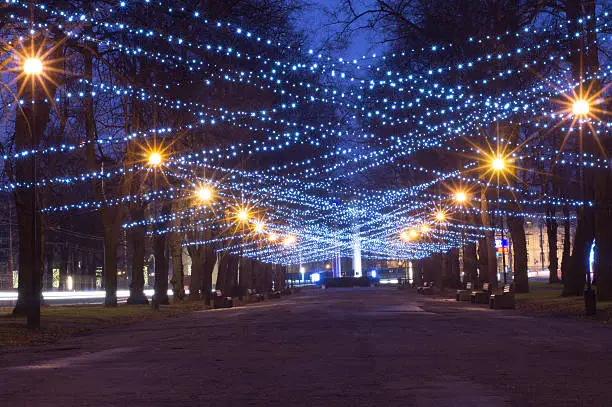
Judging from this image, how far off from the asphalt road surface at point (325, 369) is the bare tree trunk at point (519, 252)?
2977 centimetres

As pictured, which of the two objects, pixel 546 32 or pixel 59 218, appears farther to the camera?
pixel 59 218

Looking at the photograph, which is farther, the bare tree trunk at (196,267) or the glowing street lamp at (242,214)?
the bare tree trunk at (196,267)

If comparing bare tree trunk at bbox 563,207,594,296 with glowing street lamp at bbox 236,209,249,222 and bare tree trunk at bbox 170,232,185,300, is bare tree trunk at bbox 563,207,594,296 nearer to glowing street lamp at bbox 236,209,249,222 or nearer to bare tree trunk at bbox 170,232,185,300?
glowing street lamp at bbox 236,209,249,222

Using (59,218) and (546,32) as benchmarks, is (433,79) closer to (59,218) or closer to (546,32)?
(546,32)

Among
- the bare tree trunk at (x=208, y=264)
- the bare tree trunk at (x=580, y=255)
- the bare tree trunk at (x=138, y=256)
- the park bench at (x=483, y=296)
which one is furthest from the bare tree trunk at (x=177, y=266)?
the bare tree trunk at (x=580, y=255)

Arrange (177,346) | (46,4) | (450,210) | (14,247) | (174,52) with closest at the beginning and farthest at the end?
1. (177,346)
2. (46,4)
3. (174,52)
4. (450,210)
5. (14,247)

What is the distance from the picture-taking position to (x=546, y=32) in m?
32.2

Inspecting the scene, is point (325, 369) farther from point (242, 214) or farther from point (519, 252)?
point (242, 214)

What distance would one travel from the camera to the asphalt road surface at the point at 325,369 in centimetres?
1055

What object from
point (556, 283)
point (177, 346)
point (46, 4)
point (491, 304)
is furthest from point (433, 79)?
point (556, 283)

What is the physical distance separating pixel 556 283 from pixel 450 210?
37.0 feet

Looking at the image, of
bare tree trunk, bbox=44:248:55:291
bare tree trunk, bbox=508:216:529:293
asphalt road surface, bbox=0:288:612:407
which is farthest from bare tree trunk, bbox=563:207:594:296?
bare tree trunk, bbox=44:248:55:291

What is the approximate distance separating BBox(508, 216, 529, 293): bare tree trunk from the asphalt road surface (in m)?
29.8

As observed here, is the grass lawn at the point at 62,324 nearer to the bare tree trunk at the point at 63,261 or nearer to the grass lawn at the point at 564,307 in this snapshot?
the grass lawn at the point at 564,307
